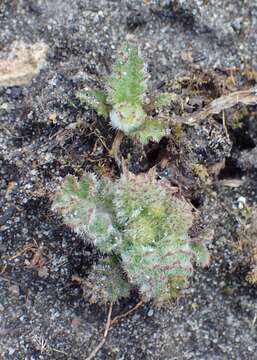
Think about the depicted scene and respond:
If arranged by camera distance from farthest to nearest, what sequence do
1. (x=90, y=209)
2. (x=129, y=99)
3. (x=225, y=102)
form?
(x=225, y=102) → (x=129, y=99) → (x=90, y=209)

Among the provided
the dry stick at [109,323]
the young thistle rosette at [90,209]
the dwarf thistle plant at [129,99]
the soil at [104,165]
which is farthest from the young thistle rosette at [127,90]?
the dry stick at [109,323]

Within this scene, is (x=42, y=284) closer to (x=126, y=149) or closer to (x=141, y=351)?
(x=141, y=351)

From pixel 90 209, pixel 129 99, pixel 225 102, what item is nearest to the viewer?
pixel 90 209

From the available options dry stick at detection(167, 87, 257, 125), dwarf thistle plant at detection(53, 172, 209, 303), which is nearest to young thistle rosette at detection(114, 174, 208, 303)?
dwarf thistle plant at detection(53, 172, 209, 303)

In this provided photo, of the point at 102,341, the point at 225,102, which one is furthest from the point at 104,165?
the point at 102,341

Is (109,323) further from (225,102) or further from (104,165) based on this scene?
(225,102)

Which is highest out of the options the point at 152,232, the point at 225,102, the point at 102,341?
the point at 225,102

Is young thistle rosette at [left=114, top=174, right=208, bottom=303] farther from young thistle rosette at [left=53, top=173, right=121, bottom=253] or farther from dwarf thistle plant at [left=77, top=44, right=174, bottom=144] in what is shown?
dwarf thistle plant at [left=77, top=44, right=174, bottom=144]
